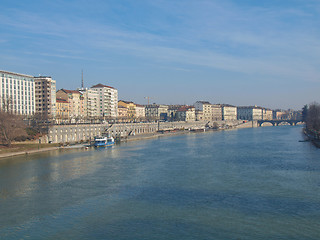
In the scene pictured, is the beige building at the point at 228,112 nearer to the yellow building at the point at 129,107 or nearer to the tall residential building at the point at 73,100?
the yellow building at the point at 129,107

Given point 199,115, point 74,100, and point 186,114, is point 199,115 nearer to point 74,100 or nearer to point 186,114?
point 186,114

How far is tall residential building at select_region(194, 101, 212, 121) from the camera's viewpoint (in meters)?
133

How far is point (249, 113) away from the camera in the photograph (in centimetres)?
16150

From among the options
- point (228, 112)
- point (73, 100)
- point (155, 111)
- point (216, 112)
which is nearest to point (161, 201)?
point (73, 100)

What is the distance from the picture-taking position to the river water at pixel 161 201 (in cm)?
1320

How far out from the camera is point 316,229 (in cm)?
1308

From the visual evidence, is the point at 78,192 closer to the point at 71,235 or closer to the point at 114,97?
the point at 71,235

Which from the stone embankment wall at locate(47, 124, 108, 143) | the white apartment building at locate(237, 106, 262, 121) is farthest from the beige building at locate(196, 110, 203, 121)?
the stone embankment wall at locate(47, 124, 108, 143)

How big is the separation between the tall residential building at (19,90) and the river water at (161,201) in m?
38.3

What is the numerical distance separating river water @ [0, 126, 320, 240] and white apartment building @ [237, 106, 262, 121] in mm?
135078

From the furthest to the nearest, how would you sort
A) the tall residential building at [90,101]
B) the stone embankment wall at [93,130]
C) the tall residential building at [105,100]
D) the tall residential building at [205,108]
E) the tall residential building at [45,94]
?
the tall residential building at [205,108], the tall residential building at [105,100], the tall residential building at [90,101], the tall residential building at [45,94], the stone embankment wall at [93,130]

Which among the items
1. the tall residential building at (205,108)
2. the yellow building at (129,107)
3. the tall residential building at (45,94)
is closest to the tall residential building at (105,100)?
the yellow building at (129,107)

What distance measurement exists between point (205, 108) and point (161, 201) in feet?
392

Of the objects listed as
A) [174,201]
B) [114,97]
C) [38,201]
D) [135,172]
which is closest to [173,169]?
[135,172]
